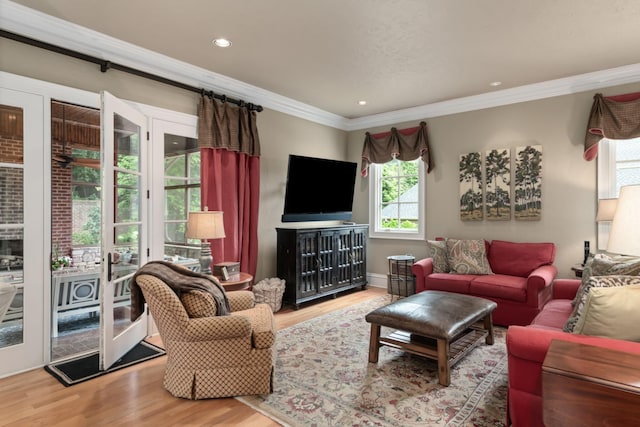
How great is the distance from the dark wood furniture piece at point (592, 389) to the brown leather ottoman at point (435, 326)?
1.07 m

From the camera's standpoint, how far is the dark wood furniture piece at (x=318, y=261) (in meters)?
4.53

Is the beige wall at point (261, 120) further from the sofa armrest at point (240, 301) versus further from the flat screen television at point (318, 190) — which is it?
the sofa armrest at point (240, 301)

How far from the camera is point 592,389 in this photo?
4.36 ft

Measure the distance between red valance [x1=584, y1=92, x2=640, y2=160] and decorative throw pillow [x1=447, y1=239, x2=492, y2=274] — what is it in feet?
5.13

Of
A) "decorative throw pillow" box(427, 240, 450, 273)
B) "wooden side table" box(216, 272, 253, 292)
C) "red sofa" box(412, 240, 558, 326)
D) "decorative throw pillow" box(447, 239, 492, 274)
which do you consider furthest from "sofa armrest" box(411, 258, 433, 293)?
"wooden side table" box(216, 272, 253, 292)

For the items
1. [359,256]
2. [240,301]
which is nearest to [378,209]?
[359,256]

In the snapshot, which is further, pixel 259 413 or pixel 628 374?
pixel 259 413

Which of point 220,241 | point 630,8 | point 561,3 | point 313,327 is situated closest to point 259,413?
point 313,327

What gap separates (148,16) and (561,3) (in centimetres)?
303

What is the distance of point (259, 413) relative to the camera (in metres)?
2.23

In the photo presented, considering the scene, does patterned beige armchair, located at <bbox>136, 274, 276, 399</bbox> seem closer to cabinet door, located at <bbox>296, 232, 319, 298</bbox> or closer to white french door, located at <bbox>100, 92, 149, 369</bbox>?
white french door, located at <bbox>100, 92, 149, 369</bbox>

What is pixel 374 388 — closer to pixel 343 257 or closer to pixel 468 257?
A: pixel 468 257

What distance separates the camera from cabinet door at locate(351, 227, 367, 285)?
17.7 feet

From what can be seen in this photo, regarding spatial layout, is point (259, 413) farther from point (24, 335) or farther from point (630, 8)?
point (630, 8)
